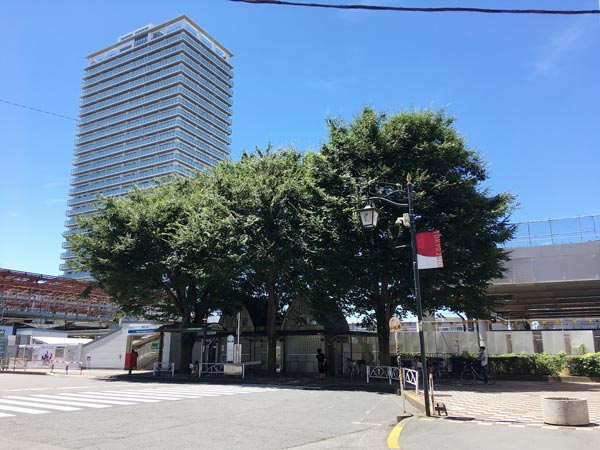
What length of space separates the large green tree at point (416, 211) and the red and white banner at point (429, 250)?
9178 millimetres

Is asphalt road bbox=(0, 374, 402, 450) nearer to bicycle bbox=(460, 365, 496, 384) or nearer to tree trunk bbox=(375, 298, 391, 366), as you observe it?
bicycle bbox=(460, 365, 496, 384)

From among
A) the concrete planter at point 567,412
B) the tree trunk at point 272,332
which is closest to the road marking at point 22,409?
the concrete planter at point 567,412

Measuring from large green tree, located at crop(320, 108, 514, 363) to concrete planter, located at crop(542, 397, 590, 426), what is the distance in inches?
486

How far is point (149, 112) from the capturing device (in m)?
148

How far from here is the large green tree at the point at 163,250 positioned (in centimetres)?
2708

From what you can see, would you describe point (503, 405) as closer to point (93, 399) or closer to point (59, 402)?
point (93, 399)

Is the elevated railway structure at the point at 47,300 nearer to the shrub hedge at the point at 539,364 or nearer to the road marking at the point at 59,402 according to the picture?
the road marking at the point at 59,402

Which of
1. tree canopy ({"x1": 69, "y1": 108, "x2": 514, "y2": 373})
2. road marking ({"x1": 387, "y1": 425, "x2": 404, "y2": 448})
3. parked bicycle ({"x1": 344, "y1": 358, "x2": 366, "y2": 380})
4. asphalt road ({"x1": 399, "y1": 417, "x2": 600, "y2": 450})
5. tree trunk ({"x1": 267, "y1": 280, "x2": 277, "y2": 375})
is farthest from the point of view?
tree trunk ({"x1": 267, "y1": 280, "x2": 277, "y2": 375})

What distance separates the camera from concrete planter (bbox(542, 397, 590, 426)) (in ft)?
32.0

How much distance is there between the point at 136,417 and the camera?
11422 millimetres

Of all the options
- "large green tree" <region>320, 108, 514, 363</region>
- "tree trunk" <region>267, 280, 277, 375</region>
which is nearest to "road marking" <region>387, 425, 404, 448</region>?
"large green tree" <region>320, 108, 514, 363</region>

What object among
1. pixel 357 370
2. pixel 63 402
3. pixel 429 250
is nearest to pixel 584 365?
pixel 357 370

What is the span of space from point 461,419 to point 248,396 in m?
8.71

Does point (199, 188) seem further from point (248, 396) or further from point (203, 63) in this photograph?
point (203, 63)
